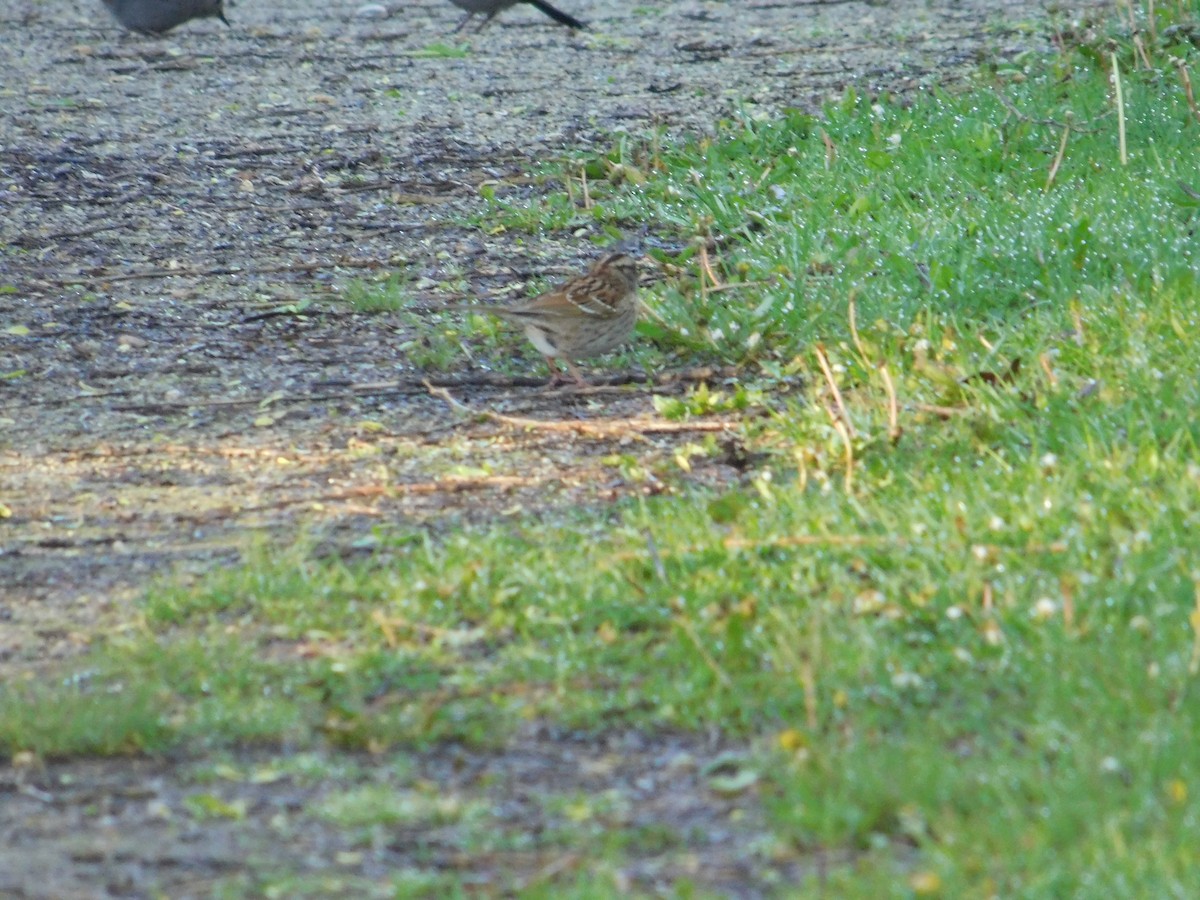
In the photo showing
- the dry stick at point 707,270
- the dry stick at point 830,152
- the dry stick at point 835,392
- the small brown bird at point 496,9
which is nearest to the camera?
the dry stick at point 835,392

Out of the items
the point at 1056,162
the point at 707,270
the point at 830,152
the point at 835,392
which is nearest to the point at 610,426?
the point at 835,392

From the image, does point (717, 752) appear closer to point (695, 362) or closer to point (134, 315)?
point (695, 362)

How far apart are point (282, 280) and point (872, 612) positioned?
4.06 metres

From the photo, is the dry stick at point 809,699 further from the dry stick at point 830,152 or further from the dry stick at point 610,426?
the dry stick at point 830,152

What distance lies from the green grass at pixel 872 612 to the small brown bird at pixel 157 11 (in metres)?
7.55

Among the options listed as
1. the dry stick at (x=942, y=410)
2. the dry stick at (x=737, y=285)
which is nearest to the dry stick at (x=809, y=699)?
the dry stick at (x=942, y=410)

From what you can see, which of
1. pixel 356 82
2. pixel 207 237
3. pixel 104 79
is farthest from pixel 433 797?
pixel 104 79

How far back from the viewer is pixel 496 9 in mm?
12406

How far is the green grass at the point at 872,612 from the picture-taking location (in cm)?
319

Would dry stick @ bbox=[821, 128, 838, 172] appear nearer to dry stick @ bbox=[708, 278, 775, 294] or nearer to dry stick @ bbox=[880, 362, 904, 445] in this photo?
dry stick @ bbox=[708, 278, 775, 294]

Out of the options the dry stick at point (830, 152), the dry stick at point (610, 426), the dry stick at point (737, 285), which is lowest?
the dry stick at point (610, 426)

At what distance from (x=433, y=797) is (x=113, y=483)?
223 centimetres

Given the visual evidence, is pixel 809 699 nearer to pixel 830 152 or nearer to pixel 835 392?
pixel 835 392

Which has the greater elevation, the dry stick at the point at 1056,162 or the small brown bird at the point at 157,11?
the small brown bird at the point at 157,11
